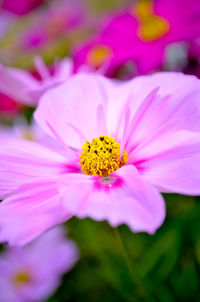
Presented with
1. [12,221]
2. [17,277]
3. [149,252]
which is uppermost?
[12,221]

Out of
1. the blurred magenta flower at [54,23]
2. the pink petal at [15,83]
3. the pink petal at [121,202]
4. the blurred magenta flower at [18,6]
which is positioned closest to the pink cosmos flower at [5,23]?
the blurred magenta flower at [54,23]

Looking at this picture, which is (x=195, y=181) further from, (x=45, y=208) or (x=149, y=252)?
(x=149, y=252)

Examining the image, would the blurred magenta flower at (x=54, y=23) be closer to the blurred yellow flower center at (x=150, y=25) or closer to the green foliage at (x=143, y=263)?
the blurred yellow flower center at (x=150, y=25)

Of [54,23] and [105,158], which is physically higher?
[54,23]

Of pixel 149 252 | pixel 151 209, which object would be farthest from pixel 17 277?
pixel 151 209

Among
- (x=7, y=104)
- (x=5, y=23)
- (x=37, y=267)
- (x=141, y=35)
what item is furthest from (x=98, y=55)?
(x=5, y=23)

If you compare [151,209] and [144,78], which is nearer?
[151,209]

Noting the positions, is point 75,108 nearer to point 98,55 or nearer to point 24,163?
point 24,163

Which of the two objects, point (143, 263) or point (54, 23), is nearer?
point (143, 263)
